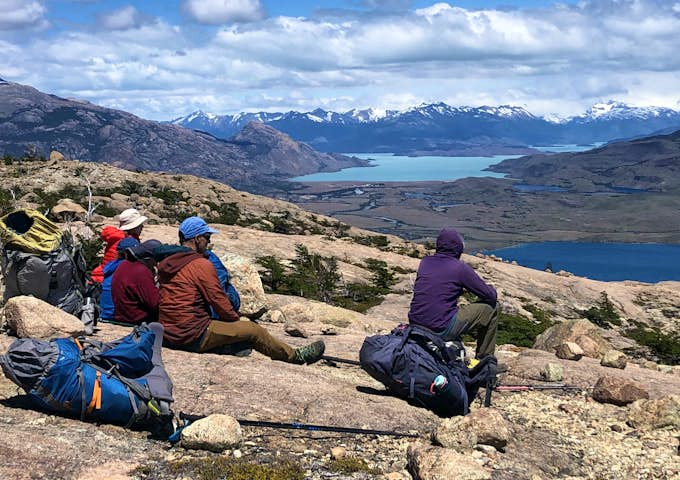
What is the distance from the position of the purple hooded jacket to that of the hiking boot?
7.63ft

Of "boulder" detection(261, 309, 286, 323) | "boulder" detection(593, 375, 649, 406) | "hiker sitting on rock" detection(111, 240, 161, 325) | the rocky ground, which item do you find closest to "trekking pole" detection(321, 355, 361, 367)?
the rocky ground

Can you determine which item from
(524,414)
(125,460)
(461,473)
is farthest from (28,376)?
(524,414)

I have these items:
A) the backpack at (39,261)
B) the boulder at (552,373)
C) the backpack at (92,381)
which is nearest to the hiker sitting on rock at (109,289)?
the backpack at (39,261)

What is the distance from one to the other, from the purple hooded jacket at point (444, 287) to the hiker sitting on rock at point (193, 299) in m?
3.23

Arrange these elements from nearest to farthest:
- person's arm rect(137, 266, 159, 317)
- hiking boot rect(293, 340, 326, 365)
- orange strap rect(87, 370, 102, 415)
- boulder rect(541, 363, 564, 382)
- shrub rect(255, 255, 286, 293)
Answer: orange strap rect(87, 370, 102, 415) → person's arm rect(137, 266, 159, 317) → hiking boot rect(293, 340, 326, 365) → boulder rect(541, 363, 564, 382) → shrub rect(255, 255, 286, 293)

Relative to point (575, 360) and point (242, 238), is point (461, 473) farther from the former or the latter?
point (242, 238)

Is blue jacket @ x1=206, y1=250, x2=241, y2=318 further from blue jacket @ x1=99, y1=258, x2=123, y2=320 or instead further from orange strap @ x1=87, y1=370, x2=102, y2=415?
orange strap @ x1=87, y1=370, x2=102, y2=415

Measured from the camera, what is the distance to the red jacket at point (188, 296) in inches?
387

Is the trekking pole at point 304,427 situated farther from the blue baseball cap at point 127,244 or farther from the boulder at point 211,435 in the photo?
the blue baseball cap at point 127,244

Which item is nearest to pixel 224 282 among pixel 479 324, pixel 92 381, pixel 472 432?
pixel 92 381

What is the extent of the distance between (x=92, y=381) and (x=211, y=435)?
1.65 metres

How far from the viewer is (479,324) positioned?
10.1 m

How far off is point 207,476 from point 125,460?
39.4 inches

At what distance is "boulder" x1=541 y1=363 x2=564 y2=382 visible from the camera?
38.8 feet
